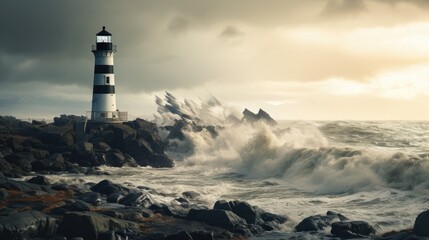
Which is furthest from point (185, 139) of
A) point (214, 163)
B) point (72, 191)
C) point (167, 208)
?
point (167, 208)

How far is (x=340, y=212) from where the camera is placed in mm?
19312

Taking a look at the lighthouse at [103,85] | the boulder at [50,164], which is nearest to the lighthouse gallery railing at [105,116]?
the lighthouse at [103,85]

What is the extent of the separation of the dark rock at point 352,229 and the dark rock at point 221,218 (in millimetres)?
2991

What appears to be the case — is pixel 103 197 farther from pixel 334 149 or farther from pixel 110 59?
pixel 110 59

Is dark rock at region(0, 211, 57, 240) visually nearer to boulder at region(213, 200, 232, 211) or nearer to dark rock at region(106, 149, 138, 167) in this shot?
boulder at region(213, 200, 232, 211)

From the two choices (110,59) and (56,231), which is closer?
(56,231)

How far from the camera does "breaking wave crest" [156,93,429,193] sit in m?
24.6

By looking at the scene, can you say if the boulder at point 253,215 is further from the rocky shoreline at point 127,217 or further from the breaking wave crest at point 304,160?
the breaking wave crest at point 304,160

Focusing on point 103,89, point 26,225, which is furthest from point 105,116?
point 26,225

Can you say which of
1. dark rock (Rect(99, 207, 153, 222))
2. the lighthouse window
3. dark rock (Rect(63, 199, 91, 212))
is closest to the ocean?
dark rock (Rect(99, 207, 153, 222))

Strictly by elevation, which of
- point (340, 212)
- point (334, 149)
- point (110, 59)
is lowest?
point (340, 212)

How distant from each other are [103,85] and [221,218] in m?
30.3

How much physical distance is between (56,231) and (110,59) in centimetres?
3207

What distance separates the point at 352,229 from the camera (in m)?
16.3
